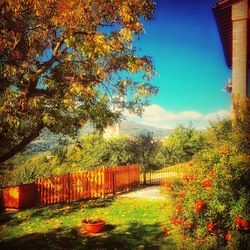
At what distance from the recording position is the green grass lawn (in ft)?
28.4

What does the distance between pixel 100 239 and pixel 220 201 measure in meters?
4.55

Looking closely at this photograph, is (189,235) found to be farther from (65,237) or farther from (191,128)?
(191,128)

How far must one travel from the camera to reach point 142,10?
992 centimetres

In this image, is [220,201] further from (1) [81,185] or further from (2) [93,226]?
(1) [81,185]

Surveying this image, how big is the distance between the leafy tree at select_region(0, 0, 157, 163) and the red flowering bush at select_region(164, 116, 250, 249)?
4.64 meters

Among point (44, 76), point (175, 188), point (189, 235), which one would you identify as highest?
point (44, 76)

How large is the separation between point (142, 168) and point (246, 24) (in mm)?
14749

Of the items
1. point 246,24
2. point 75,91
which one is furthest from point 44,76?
point 246,24

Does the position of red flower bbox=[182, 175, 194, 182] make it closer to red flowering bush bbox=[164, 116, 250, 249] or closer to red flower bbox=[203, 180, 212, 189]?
red flowering bush bbox=[164, 116, 250, 249]

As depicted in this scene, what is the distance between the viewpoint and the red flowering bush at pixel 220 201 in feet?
18.1

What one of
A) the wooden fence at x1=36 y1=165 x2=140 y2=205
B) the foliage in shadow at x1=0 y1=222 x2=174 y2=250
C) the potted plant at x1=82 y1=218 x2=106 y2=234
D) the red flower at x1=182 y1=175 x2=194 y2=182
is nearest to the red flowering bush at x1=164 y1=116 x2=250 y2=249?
the red flower at x1=182 y1=175 x2=194 y2=182

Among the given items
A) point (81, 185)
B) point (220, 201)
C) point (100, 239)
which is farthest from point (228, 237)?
point (81, 185)

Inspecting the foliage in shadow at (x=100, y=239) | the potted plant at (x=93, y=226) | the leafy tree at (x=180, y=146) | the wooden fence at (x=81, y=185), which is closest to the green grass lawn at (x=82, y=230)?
the foliage in shadow at (x=100, y=239)

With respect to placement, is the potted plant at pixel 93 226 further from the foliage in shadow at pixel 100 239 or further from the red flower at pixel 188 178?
the red flower at pixel 188 178
